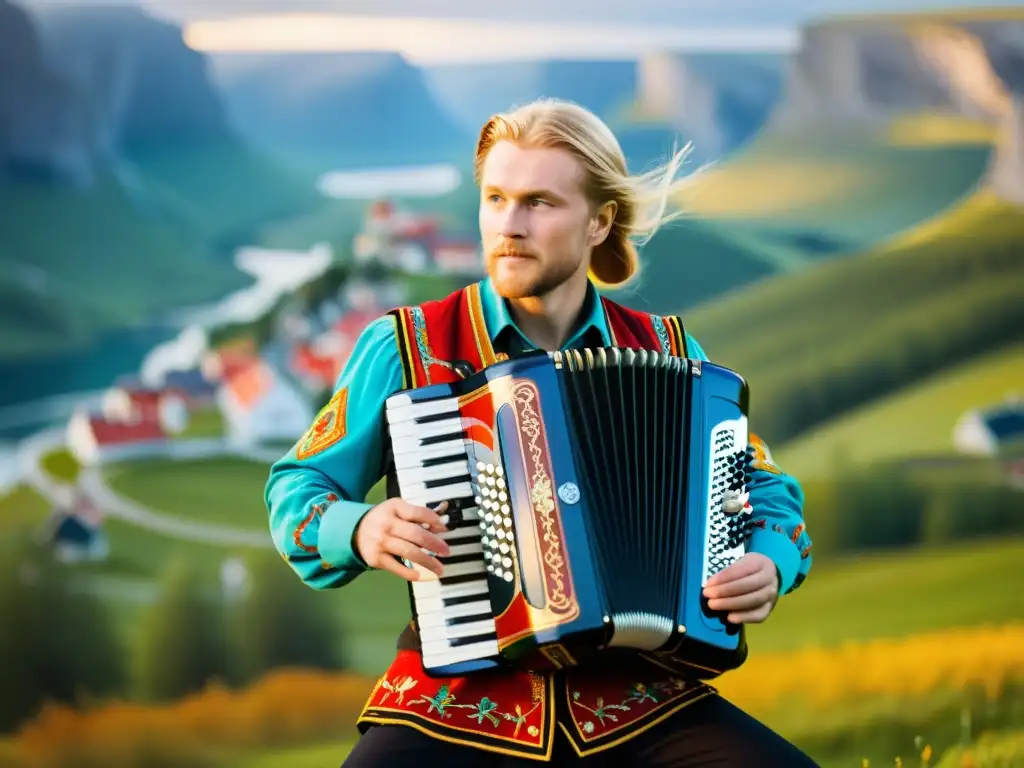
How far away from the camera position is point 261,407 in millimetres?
4941

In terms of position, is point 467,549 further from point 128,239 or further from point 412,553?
point 128,239

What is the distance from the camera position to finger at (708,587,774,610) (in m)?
1.84

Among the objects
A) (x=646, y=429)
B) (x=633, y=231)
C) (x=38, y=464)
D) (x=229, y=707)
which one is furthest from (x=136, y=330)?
(x=646, y=429)

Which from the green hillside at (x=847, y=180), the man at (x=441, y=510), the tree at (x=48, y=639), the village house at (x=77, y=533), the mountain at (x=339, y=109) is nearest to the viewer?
the man at (x=441, y=510)

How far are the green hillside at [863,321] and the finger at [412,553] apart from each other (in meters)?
3.49

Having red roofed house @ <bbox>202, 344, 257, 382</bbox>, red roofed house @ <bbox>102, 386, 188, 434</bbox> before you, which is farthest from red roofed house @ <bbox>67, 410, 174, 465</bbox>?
red roofed house @ <bbox>202, 344, 257, 382</bbox>

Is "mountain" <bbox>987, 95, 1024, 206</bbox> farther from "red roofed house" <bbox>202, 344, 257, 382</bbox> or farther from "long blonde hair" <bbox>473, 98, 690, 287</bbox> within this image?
"long blonde hair" <bbox>473, 98, 690, 287</bbox>

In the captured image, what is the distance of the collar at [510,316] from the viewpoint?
2.05m

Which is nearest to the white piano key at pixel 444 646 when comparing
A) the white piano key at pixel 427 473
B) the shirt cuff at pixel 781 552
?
the white piano key at pixel 427 473

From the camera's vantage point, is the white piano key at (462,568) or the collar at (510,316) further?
the collar at (510,316)

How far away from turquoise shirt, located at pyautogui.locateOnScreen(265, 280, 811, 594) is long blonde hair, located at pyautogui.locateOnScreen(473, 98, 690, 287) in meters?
0.14

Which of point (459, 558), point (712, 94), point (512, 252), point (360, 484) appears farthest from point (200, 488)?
point (459, 558)

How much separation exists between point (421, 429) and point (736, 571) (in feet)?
1.51

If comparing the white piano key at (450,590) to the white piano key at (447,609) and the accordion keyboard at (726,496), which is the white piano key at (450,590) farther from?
the accordion keyboard at (726,496)
